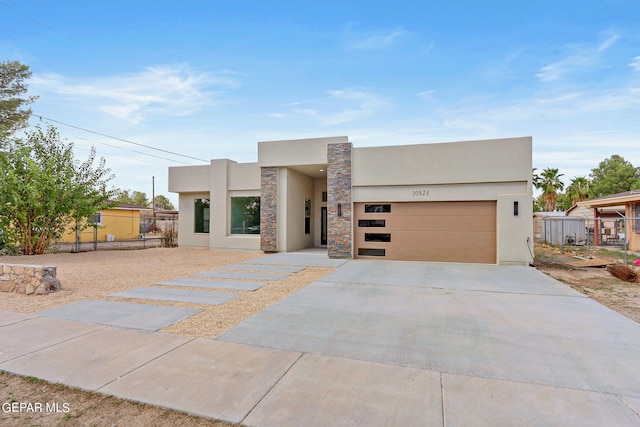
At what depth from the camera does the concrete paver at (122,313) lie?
15.2 ft

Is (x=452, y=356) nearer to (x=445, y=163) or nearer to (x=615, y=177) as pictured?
(x=445, y=163)

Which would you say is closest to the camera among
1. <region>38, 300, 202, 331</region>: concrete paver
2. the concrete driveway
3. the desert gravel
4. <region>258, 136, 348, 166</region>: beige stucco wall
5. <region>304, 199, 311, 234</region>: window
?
the concrete driveway

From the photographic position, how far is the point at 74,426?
238 centimetres

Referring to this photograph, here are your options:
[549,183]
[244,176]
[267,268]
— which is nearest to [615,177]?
[549,183]

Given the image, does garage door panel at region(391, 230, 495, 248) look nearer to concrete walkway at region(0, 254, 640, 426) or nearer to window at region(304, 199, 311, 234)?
window at region(304, 199, 311, 234)

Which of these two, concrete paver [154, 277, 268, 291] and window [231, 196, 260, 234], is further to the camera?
window [231, 196, 260, 234]

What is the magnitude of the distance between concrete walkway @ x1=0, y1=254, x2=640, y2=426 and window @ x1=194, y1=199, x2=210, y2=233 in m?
11.2

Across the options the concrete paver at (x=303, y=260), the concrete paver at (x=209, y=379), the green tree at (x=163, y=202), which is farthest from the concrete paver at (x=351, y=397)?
the green tree at (x=163, y=202)

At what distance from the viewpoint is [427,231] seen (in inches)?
444

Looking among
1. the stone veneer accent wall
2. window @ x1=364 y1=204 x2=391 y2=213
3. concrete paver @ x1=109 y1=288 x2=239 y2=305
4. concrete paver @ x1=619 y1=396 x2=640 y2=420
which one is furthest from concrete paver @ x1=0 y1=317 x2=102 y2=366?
window @ x1=364 y1=204 x2=391 y2=213

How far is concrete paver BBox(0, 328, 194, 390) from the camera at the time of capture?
307 cm

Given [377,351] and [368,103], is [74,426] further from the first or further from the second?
[368,103]

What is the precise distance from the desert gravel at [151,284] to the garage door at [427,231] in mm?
3088

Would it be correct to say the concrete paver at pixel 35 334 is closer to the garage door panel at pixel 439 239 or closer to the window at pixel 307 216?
the garage door panel at pixel 439 239
